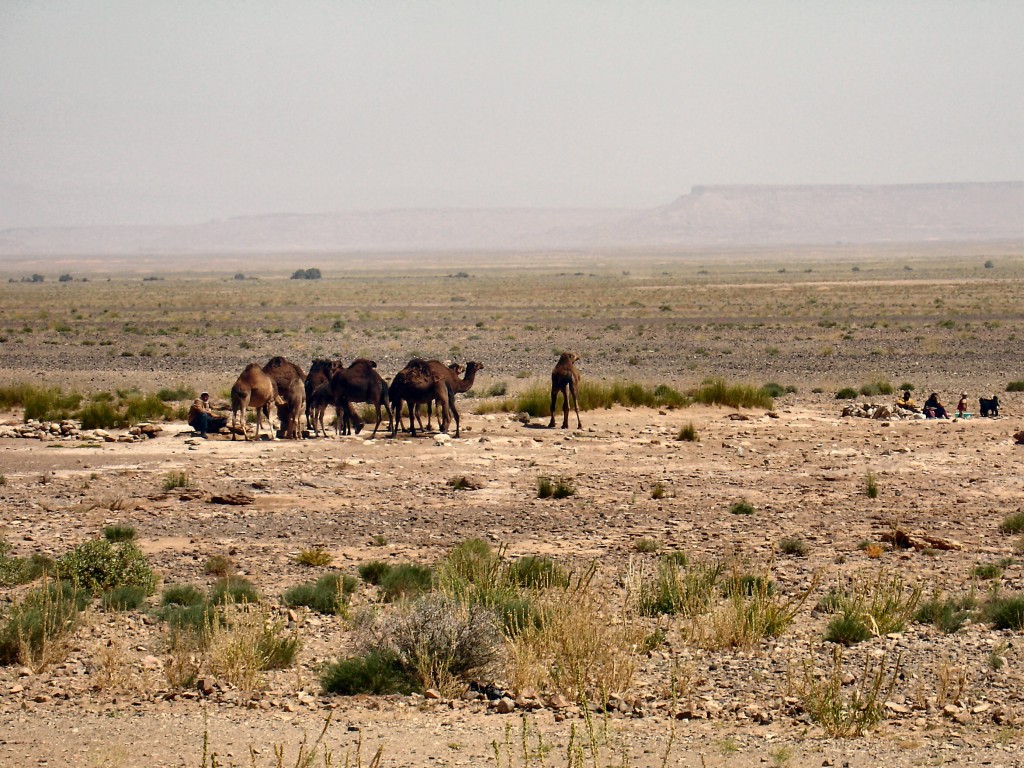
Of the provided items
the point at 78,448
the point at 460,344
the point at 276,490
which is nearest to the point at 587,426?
the point at 276,490

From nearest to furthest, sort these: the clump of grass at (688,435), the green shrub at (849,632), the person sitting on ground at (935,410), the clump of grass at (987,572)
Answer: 1. the green shrub at (849,632)
2. the clump of grass at (987,572)
3. the clump of grass at (688,435)
4. the person sitting on ground at (935,410)

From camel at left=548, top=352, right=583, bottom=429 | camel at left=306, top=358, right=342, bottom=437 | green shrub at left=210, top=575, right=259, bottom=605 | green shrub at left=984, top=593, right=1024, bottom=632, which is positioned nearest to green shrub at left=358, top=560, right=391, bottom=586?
green shrub at left=210, top=575, right=259, bottom=605

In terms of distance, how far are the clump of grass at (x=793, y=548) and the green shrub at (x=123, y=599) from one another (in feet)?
21.2

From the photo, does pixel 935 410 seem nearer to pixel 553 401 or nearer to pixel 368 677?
pixel 553 401

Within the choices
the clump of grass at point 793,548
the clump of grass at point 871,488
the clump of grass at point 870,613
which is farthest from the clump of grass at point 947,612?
the clump of grass at point 871,488

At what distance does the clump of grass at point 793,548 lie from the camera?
1307cm

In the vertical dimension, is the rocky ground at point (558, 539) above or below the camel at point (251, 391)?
below

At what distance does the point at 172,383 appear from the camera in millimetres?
33031

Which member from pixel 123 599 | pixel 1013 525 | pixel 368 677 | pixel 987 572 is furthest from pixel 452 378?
pixel 368 677

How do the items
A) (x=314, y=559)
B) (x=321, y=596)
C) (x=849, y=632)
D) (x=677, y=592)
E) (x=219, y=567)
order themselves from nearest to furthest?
(x=849, y=632)
(x=677, y=592)
(x=321, y=596)
(x=219, y=567)
(x=314, y=559)

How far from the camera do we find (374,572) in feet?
39.6

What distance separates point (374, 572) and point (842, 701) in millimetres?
5025

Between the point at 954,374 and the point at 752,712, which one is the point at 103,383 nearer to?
the point at 954,374

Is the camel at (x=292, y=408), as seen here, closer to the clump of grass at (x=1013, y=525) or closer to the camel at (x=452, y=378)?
the camel at (x=452, y=378)
